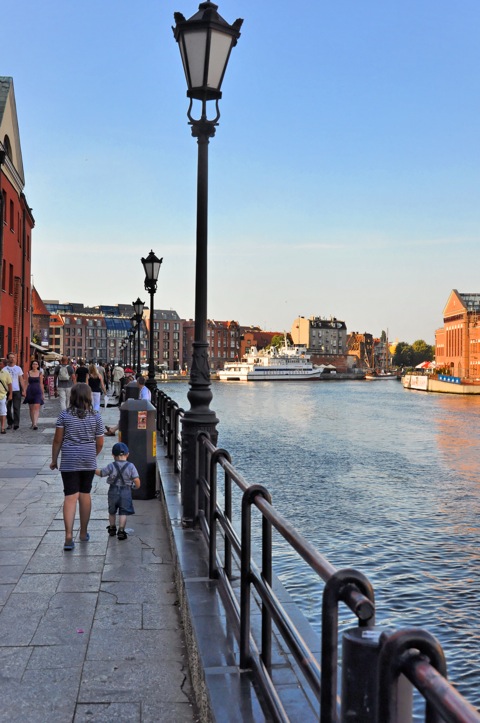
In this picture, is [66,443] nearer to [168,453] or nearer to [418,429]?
[168,453]

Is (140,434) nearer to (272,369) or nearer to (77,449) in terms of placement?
(77,449)

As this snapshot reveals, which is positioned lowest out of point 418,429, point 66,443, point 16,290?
point 418,429

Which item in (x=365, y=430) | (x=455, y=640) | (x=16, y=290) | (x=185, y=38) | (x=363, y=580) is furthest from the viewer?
(x=365, y=430)

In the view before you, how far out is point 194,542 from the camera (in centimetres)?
658

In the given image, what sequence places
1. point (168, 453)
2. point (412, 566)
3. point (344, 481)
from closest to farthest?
1. point (412, 566)
2. point (168, 453)
3. point (344, 481)

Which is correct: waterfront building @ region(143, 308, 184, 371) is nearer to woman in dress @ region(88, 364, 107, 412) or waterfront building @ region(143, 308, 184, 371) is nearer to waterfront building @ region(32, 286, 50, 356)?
waterfront building @ region(32, 286, 50, 356)

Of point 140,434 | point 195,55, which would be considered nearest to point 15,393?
point 140,434

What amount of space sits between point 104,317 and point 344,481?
163 meters

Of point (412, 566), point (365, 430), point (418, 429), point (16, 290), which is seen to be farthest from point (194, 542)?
point (418, 429)

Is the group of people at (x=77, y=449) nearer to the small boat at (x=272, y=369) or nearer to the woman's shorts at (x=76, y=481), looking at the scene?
the woman's shorts at (x=76, y=481)

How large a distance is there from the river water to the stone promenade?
2255 mm

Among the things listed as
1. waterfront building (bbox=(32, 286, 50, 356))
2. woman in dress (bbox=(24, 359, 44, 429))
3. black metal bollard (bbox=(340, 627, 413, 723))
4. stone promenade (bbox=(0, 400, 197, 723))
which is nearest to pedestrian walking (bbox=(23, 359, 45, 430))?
woman in dress (bbox=(24, 359, 44, 429))

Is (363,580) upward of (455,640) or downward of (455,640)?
upward

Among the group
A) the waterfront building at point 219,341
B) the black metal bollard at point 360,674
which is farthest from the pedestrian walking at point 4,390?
the waterfront building at point 219,341
